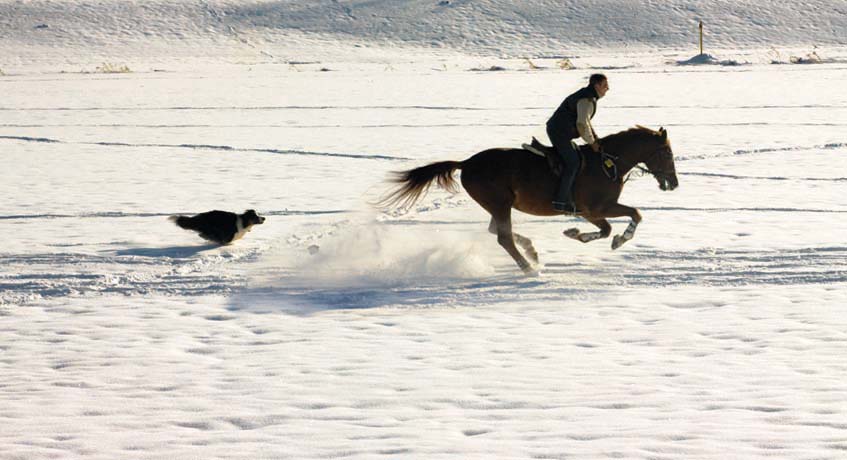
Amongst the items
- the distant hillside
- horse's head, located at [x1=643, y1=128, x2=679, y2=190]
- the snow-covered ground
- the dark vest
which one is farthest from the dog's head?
the distant hillside

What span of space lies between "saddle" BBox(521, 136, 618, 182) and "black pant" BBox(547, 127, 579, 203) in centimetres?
5

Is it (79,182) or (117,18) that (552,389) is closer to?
(79,182)

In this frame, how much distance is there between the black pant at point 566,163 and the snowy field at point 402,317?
0.70 metres

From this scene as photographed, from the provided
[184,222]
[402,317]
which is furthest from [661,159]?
[184,222]

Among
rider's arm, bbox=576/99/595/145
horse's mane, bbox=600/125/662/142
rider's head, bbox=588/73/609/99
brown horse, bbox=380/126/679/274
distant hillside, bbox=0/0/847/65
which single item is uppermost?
distant hillside, bbox=0/0/847/65

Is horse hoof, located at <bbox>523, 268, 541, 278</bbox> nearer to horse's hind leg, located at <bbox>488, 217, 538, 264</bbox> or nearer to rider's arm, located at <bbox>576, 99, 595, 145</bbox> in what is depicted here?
horse's hind leg, located at <bbox>488, 217, 538, 264</bbox>

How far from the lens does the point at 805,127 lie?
23.2 m

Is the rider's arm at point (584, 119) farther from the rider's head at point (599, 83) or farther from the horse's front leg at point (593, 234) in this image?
the horse's front leg at point (593, 234)

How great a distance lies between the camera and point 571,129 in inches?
417

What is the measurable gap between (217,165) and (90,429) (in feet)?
42.3

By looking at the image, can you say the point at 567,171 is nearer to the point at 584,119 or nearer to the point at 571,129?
the point at 571,129

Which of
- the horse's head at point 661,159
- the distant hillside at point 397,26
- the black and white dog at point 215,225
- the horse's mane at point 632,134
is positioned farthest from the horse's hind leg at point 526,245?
the distant hillside at point 397,26

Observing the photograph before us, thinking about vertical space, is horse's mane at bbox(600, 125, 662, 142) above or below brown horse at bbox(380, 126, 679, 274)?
above

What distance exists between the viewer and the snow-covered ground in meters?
6.38
